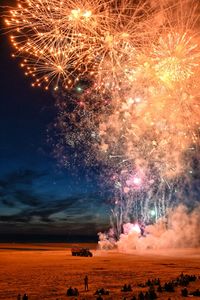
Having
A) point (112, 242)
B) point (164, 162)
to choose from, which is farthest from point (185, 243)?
point (164, 162)

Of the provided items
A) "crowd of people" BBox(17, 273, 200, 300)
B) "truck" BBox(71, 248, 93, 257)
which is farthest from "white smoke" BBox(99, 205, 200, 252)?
"crowd of people" BBox(17, 273, 200, 300)

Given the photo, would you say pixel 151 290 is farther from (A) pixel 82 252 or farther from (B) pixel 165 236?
(B) pixel 165 236

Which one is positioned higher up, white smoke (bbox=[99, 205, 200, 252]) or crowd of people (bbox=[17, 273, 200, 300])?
white smoke (bbox=[99, 205, 200, 252])

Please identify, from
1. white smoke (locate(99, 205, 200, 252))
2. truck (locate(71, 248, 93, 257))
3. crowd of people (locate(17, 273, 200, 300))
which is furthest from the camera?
white smoke (locate(99, 205, 200, 252))

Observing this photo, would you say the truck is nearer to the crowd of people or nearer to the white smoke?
the white smoke

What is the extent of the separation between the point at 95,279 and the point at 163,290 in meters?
5.88

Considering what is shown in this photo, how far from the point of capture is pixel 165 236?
203 ft

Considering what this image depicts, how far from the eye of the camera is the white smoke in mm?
59312

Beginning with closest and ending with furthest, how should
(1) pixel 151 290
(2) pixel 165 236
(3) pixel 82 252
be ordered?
(1) pixel 151 290 < (3) pixel 82 252 < (2) pixel 165 236

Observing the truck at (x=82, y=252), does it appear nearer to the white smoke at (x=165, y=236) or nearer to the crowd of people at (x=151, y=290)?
the white smoke at (x=165, y=236)

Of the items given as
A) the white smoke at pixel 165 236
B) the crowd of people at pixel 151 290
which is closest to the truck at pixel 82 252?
the white smoke at pixel 165 236

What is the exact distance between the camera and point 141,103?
24.9 m

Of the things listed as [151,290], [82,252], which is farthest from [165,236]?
[151,290]

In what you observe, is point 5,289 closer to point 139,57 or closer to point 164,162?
point 139,57
